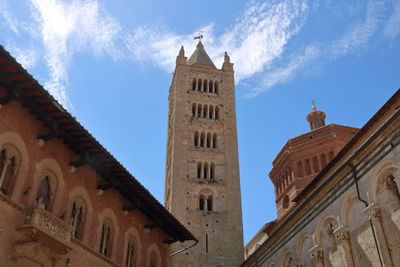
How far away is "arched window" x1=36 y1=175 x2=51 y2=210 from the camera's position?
44.5 ft

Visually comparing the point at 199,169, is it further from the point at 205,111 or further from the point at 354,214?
the point at 354,214

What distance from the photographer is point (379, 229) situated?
1321cm

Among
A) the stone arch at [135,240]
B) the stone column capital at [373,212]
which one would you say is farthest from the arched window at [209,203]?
the stone column capital at [373,212]

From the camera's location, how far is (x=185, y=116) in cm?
3391

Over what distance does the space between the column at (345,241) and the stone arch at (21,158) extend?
963 cm

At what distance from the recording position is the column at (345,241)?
47.2ft

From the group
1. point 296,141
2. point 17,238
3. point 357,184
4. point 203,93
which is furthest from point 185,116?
point 17,238

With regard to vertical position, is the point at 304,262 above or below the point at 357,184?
below

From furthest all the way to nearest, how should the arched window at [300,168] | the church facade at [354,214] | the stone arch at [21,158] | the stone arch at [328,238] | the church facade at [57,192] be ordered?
the arched window at [300,168] → the stone arch at [328,238] → the church facade at [354,214] → the stone arch at [21,158] → the church facade at [57,192]

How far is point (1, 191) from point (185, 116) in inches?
885

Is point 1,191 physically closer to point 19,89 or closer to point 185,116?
point 19,89

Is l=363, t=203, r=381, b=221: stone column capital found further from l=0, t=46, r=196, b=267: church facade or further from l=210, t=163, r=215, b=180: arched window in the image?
l=210, t=163, r=215, b=180: arched window

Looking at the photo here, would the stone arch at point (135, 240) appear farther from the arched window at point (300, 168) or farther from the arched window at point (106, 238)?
the arched window at point (300, 168)

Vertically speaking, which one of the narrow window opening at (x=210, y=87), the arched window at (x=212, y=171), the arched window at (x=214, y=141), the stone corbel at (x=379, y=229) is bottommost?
the stone corbel at (x=379, y=229)
